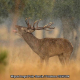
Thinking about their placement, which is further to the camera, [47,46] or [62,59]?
[62,59]

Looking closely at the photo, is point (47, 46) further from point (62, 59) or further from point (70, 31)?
point (70, 31)

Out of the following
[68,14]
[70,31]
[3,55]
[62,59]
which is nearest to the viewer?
[3,55]

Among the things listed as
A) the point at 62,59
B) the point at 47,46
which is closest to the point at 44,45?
the point at 47,46

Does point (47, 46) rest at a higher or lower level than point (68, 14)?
lower

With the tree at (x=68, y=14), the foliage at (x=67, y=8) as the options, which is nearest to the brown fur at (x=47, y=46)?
the tree at (x=68, y=14)

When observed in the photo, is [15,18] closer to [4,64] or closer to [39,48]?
A: [39,48]

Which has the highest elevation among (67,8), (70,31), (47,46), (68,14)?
(67,8)

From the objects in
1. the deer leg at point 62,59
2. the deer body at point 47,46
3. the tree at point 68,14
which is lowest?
the deer leg at point 62,59

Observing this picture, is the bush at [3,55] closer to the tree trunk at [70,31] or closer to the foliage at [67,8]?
→ the foliage at [67,8]

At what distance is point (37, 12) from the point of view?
12.4 metres

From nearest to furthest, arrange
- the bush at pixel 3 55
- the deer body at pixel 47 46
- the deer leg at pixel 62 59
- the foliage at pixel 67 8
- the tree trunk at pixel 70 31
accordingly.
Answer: the bush at pixel 3 55
the deer body at pixel 47 46
the deer leg at pixel 62 59
the foliage at pixel 67 8
the tree trunk at pixel 70 31

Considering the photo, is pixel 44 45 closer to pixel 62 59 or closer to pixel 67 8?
pixel 62 59

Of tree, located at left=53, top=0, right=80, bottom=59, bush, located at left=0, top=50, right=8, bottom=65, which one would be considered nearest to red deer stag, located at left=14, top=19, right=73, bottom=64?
tree, located at left=53, top=0, right=80, bottom=59

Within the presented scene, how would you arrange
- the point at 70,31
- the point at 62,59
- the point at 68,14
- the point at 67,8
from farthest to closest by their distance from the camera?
the point at 70,31, the point at 68,14, the point at 67,8, the point at 62,59
